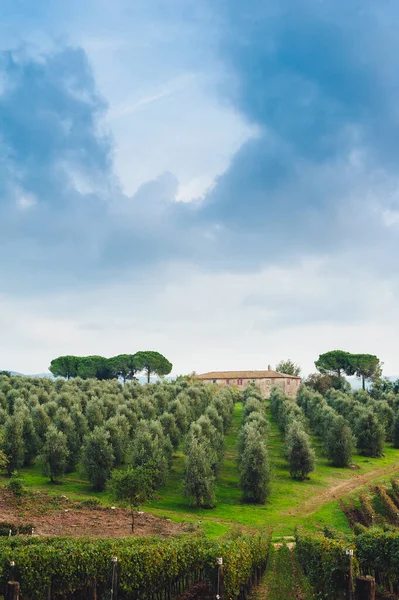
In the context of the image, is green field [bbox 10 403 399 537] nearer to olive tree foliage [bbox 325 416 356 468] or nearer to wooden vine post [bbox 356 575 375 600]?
olive tree foliage [bbox 325 416 356 468]

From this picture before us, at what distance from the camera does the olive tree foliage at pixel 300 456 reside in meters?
70.8

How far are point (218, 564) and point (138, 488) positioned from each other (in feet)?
70.9

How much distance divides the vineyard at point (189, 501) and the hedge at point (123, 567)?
0.22ft

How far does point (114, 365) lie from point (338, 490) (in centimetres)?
13584

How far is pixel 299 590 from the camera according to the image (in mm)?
29500

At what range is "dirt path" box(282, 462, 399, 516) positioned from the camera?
56531 millimetres

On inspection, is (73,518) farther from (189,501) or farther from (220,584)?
(220,584)

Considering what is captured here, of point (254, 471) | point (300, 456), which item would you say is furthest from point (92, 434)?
point (300, 456)

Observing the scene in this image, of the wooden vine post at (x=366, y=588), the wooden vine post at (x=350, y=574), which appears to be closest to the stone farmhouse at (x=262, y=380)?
the wooden vine post at (x=350, y=574)

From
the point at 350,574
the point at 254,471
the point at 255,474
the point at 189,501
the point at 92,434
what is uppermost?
the point at 92,434

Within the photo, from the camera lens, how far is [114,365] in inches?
7446

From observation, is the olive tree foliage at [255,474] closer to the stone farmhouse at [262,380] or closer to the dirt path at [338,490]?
the dirt path at [338,490]

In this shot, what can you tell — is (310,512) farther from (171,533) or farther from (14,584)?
(14,584)

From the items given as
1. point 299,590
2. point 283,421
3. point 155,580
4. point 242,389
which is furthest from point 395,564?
point 242,389
